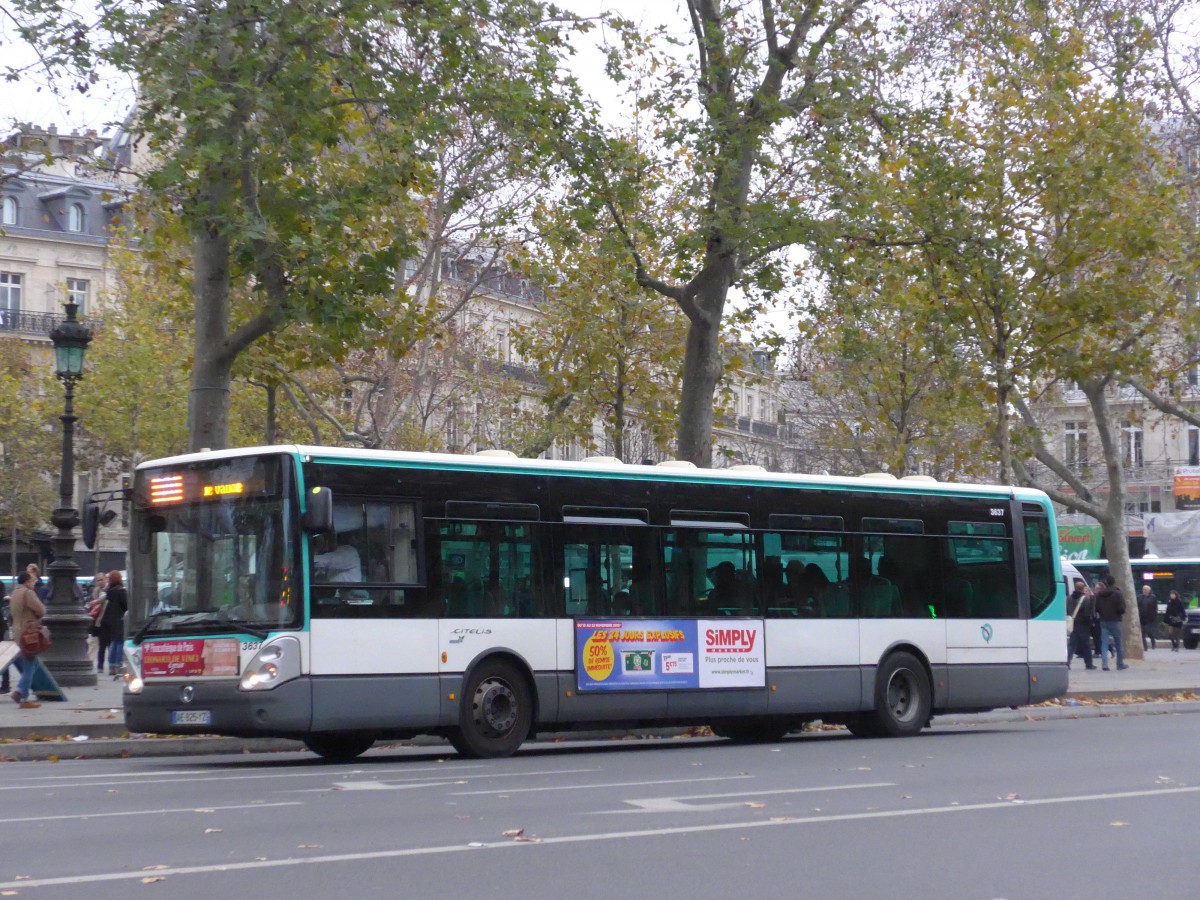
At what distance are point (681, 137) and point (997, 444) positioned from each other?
10.3 m

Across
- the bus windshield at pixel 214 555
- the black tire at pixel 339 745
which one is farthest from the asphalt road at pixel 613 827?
the bus windshield at pixel 214 555

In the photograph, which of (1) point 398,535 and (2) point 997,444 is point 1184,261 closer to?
(2) point 997,444

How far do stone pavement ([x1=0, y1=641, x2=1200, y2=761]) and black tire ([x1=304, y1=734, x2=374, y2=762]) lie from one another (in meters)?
1.77

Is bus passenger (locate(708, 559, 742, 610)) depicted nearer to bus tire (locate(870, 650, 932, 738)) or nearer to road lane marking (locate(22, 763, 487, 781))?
bus tire (locate(870, 650, 932, 738))

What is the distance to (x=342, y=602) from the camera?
48.8 feet

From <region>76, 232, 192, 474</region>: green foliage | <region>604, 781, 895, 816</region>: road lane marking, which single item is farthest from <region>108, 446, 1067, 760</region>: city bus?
<region>76, 232, 192, 474</region>: green foliage

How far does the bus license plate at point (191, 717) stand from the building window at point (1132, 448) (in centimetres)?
6440

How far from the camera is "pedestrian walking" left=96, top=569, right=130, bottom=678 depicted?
1071 inches

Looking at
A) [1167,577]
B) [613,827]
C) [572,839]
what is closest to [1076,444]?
[1167,577]

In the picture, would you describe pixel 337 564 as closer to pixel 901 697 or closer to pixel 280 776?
pixel 280 776

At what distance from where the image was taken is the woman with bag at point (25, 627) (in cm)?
2002

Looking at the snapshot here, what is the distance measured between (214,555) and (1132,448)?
6791cm

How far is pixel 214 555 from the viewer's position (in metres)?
15.0

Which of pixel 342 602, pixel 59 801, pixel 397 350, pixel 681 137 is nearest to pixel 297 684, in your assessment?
pixel 342 602
